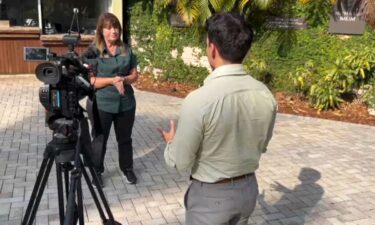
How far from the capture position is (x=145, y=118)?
6914 millimetres

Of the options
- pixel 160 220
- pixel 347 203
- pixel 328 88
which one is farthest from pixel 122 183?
pixel 328 88

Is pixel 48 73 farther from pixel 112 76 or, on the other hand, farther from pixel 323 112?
pixel 323 112

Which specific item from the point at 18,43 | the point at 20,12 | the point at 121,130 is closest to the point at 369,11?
the point at 121,130

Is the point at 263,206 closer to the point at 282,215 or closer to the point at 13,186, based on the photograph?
the point at 282,215

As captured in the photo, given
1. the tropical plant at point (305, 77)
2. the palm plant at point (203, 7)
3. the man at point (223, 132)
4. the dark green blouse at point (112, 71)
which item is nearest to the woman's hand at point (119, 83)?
the dark green blouse at point (112, 71)

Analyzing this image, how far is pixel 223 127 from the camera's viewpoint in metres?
1.88

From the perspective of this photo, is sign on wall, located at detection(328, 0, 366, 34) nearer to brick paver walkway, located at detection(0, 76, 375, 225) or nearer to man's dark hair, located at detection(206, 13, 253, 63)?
brick paver walkway, located at detection(0, 76, 375, 225)

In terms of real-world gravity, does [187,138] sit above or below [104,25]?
below

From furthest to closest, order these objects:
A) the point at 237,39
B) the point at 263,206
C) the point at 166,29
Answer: the point at 166,29
the point at 263,206
the point at 237,39

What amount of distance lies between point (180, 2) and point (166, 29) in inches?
57.3

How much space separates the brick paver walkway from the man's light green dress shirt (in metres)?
1.73

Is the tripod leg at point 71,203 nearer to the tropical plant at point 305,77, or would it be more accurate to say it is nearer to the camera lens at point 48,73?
the camera lens at point 48,73

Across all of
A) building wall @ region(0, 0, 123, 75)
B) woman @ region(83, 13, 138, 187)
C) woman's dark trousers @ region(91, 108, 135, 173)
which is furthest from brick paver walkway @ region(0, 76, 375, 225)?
building wall @ region(0, 0, 123, 75)

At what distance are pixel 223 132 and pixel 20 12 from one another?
9.44 meters
